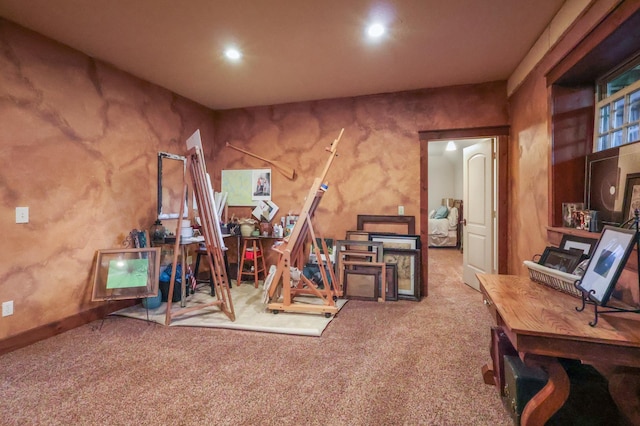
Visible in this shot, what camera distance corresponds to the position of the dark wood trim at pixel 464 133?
Answer: 3.86 meters

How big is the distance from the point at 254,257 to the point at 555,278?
3536mm

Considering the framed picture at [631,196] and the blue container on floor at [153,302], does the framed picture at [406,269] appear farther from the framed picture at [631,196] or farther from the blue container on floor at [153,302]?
the blue container on floor at [153,302]

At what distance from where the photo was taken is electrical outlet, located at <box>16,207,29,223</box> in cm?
259

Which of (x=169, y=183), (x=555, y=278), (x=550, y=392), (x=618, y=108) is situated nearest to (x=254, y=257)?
(x=169, y=183)

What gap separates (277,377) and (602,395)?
185 cm

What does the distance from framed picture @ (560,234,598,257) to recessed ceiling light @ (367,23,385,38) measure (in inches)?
81.9

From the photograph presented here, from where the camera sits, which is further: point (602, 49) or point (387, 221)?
point (387, 221)

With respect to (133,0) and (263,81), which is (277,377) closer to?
(133,0)

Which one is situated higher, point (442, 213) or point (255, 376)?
point (442, 213)

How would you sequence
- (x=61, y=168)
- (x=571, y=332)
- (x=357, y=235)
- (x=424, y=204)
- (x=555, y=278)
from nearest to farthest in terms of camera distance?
1. (x=571, y=332)
2. (x=555, y=278)
3. (x=61, y=168)
4. (x=424, y=204)
5. (x=357, y=235)

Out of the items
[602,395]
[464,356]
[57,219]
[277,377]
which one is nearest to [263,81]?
[57,219]

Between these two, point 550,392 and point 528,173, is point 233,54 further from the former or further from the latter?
point 550,392

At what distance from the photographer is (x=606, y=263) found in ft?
→ 4.61

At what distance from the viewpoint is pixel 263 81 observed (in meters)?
3.80
